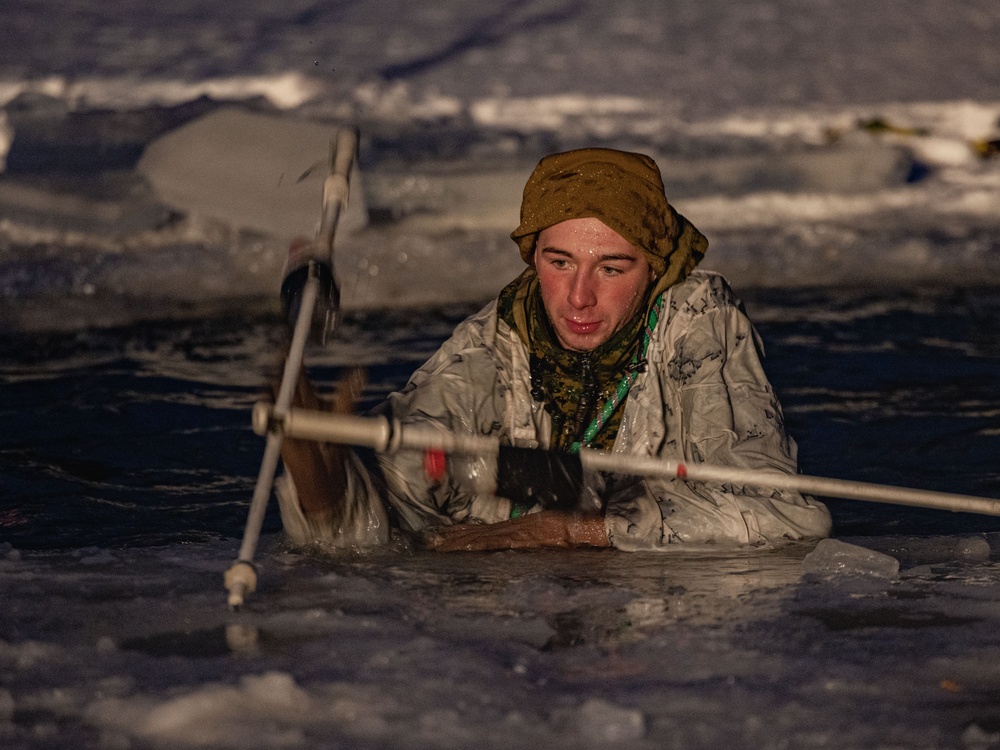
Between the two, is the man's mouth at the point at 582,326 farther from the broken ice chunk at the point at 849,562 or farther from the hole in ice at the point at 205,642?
the hole in ice at the point at 205,642

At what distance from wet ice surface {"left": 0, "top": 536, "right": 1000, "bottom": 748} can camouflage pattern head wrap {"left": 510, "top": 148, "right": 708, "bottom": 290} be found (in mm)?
791

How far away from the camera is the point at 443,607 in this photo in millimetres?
3408

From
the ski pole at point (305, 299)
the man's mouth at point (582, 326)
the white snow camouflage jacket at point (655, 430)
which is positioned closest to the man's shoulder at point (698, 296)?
the white snow camouflage jacket at point (655, 430)

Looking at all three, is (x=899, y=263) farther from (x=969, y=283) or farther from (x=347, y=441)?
(x=347, y=441)

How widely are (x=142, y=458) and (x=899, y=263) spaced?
442cm

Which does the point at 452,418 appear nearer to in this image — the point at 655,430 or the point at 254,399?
the point at 655,430

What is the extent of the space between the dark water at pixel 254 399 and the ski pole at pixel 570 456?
3.64ft

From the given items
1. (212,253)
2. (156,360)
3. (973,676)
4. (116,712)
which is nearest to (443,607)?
(116,712)

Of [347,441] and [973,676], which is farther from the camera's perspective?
[347,441]

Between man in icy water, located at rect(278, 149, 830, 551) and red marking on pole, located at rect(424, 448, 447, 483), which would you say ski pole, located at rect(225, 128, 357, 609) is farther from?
red marking on pole, located at rect(424, 448, 447, 483)

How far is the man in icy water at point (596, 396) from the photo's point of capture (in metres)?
3.78

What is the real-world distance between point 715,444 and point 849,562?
0.45 meters

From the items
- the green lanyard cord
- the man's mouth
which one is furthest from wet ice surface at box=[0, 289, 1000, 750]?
the man's mouth

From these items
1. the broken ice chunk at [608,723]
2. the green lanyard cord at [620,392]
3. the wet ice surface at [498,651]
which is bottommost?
the broken ice chunk at [608,723]
